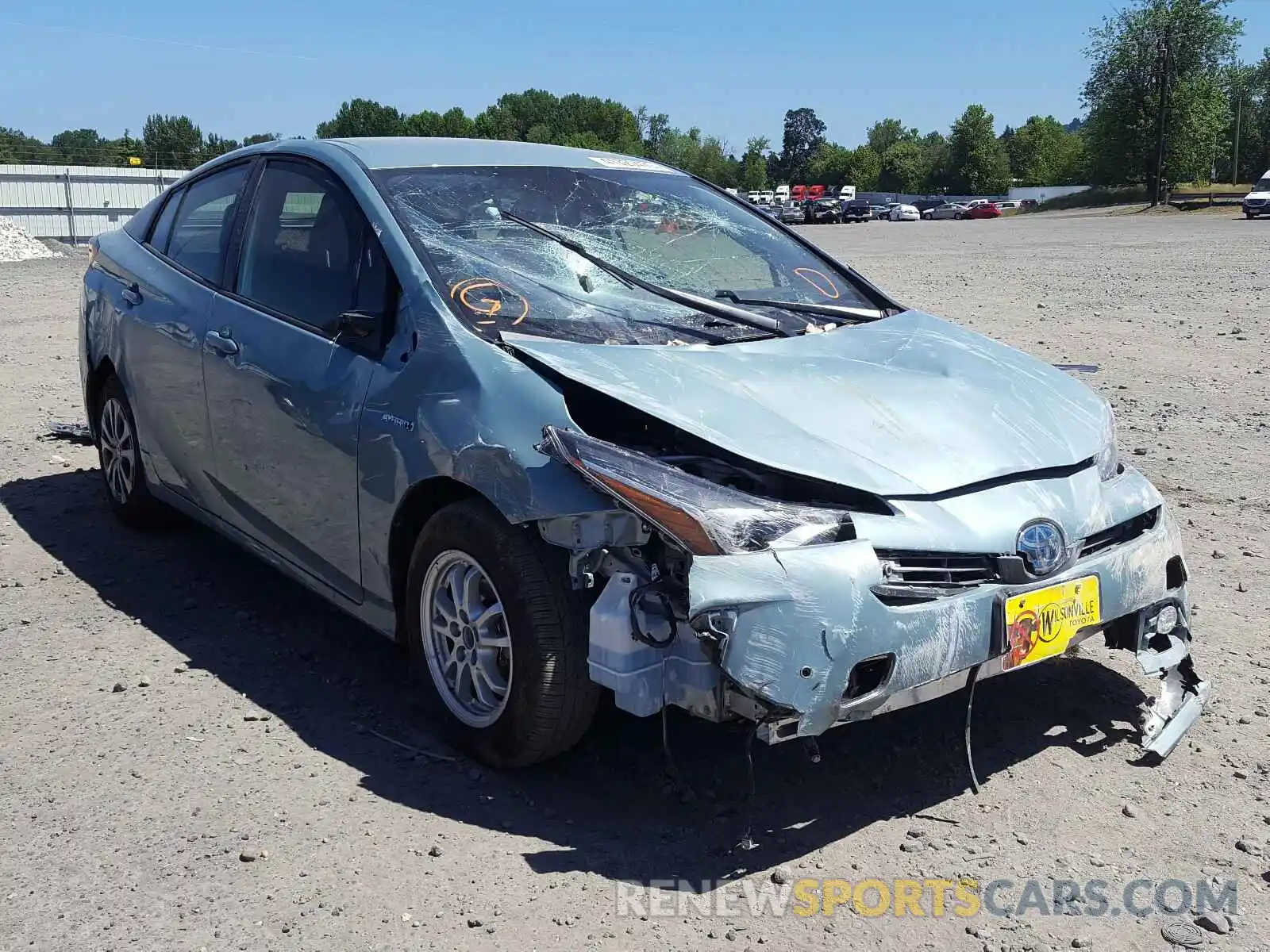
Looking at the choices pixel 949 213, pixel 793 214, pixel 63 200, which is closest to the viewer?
pixel 63 200

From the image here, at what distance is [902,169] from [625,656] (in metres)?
134

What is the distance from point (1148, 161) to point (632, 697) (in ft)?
254

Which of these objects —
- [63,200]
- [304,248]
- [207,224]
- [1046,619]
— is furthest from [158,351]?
[63,200]

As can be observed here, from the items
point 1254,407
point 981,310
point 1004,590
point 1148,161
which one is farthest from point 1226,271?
point 1148,161

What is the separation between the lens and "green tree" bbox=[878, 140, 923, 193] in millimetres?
128625

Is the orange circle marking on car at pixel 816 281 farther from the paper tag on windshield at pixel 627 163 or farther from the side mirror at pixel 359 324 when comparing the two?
the side mirror at pixel 359 324

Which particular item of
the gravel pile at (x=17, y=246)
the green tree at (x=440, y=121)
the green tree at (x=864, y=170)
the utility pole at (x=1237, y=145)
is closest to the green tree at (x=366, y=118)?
the green tree at (x=440, y=121)

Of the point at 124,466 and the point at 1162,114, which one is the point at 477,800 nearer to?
the point at 124,466

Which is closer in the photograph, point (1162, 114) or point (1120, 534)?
point (1120, 534)

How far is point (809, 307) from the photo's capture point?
432cm

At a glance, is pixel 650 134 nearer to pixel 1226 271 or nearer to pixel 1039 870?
pixel 1226 271

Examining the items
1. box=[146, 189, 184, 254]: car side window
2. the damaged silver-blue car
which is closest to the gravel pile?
box=[146, 189, 184, 254]: car side window

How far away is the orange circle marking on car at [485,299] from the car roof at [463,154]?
743 mm

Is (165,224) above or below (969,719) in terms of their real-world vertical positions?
above
